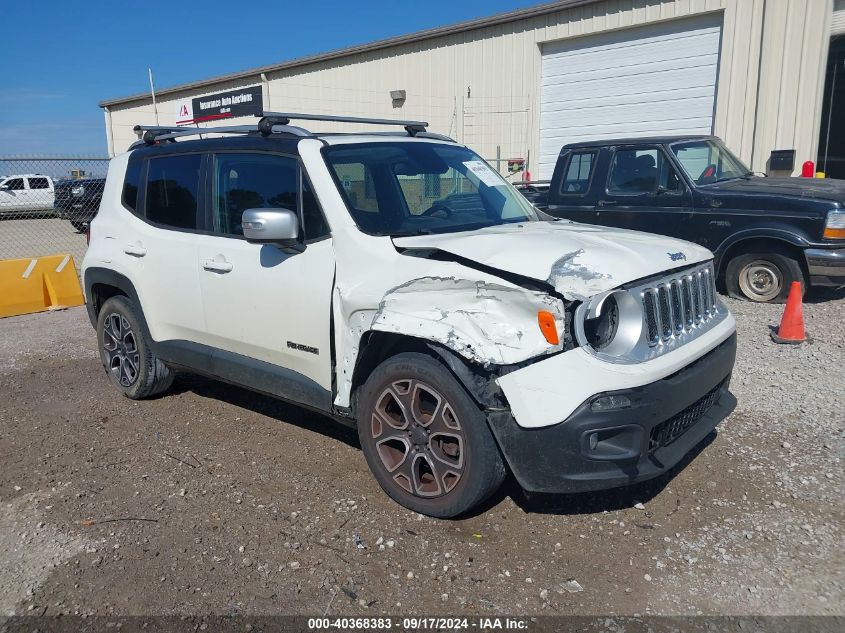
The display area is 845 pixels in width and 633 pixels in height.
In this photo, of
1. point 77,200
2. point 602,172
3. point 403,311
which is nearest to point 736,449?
point 403,311

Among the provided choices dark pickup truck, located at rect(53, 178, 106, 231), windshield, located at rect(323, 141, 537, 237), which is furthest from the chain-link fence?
windshield, located at rect(323, 141, 537, 237)

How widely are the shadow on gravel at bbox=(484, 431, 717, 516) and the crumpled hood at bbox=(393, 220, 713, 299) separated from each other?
116 centimetres

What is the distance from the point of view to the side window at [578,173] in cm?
876

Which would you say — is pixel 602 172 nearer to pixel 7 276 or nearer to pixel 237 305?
pixel 237 305

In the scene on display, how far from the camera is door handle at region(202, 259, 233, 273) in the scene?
169 inches

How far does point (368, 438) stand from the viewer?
3.67m

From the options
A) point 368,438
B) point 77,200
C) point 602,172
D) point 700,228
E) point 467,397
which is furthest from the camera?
point 77,200

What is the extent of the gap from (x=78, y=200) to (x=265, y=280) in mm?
16759

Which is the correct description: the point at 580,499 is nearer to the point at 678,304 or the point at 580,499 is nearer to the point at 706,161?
the point at 678,304

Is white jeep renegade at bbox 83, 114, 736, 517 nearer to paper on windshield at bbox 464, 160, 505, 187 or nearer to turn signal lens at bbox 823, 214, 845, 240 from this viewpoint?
paper on windshield at bbox 464, 160, 505, 187

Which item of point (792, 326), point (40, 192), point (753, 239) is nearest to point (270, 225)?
point (792, 326)

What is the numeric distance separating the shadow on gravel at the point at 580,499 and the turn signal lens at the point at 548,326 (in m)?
0.96

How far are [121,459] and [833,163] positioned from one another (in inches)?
814

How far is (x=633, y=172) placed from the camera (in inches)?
334
